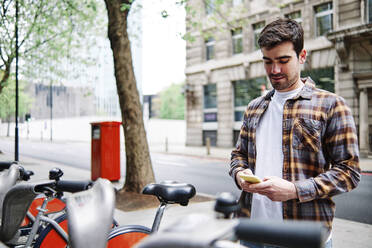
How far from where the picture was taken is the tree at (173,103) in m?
78.5

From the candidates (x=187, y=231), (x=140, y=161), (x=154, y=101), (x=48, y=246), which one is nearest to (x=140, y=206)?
(x=140, y=161)

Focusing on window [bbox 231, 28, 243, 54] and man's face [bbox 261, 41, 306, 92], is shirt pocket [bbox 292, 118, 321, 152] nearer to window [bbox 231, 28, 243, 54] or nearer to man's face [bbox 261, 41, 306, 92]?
man's face [bbox 261, 41, 306, 92]

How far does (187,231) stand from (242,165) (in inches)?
55.4

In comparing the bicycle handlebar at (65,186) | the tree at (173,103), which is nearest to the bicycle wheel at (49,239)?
the bicycle handlebar at (65,186)

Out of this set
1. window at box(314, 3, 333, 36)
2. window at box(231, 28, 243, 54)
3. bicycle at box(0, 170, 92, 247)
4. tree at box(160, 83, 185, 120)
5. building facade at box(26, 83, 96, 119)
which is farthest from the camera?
tree at box(160, 83, 185, 120)

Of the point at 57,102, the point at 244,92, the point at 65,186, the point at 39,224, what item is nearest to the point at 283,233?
the point at 65,186

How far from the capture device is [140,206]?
7.02 metres

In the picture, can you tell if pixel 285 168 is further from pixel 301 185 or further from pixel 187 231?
pixel 187 231

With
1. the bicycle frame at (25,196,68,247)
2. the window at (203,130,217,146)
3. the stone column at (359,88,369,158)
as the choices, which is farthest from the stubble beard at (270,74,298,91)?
the window at (203,130,217,146)

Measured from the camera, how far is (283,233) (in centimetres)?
91

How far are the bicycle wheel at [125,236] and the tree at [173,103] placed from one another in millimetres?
75731

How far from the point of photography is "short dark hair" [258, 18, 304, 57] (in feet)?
6.15

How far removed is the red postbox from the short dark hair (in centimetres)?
871

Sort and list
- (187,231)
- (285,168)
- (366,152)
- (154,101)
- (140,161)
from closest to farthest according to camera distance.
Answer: (187,231), (285,168), (140,161), (366,152), (154,101)
